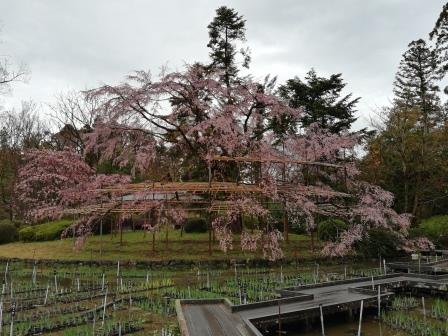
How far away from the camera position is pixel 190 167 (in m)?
25.1

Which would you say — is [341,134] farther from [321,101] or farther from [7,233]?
[7,233]

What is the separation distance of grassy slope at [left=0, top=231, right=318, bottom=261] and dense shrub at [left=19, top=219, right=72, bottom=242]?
100 centimetres

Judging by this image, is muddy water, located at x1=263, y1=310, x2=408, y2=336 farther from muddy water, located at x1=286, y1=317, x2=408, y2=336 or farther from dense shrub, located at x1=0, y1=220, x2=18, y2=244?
dense shrub, located at x1=0, y1=220, x2=18, y2=244

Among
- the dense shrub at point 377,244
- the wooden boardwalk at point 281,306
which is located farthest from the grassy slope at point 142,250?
the wooden boardwalk at point 281,306

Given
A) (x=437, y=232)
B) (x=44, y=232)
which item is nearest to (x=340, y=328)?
(x=437, y=232)

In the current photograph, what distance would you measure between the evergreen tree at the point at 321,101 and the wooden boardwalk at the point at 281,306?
15.9 meters

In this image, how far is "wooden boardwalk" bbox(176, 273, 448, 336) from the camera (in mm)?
8188

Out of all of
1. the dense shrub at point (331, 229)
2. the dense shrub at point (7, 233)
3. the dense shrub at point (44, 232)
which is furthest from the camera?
the dense shrub at point (7, 233)

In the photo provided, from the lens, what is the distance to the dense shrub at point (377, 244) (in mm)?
20172

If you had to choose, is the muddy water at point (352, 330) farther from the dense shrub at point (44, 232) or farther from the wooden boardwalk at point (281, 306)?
the dense shrub at point (44, 232)

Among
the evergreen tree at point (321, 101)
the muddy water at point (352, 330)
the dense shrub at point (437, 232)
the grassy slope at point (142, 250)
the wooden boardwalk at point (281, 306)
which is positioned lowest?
the muddy water at point (352, 330)

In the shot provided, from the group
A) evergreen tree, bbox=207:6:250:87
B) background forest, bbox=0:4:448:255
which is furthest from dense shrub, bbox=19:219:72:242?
evergreen tree, bbox=207:6:250:87

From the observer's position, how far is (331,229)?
72.7 feet

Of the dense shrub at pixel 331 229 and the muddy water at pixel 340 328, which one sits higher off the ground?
the dense shrub at pixel 331 229
